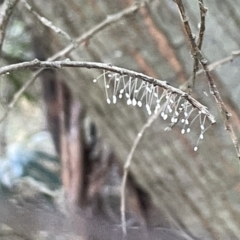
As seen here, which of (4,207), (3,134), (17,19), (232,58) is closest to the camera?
(4,207)

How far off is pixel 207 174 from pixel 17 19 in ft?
1.47

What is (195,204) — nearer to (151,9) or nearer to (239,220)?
(239,220)

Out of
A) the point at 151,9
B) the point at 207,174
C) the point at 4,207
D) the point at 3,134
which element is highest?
the point at 3,134

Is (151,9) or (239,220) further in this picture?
(239,220)

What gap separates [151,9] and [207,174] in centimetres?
22

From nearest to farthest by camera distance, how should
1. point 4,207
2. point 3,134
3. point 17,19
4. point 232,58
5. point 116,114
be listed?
point 4,207 → point 232,58 → point 116,114 → point 17,19 → point 3,134

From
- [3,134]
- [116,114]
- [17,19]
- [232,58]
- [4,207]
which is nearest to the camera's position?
[4,207]

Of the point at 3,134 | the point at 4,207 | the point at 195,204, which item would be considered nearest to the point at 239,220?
the point at 195,204

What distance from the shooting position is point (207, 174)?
0.52 metres

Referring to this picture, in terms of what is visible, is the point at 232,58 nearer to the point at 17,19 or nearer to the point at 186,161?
the point at 186,161

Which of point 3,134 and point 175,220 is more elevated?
point 3,134

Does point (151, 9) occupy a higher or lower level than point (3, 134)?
lower

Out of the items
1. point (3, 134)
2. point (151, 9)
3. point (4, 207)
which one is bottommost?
point (4, 207)

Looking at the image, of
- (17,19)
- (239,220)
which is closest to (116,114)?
(239,220)
